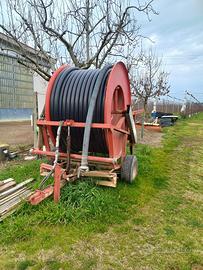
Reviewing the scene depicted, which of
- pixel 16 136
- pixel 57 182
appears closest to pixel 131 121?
pixel 57 182

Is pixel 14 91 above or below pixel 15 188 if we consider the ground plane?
above

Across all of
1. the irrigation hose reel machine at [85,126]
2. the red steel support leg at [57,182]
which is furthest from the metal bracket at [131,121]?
the red steel support leg at [57,182]

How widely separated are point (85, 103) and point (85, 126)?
516 mm

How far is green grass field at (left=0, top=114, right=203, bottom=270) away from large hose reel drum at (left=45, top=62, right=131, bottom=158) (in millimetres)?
704

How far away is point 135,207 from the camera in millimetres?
4258

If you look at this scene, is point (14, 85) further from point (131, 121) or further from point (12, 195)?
point (12, 195)

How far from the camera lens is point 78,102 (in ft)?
15.0

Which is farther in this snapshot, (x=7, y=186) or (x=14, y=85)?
(x=14, y=85)

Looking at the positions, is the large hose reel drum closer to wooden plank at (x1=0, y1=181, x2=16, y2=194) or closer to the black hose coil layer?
the black hose coil layer

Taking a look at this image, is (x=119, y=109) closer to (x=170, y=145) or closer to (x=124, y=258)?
(x=124, y=258)

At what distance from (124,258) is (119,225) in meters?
0.72

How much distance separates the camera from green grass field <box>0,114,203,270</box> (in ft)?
9.69

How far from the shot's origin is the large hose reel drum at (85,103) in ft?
14.6

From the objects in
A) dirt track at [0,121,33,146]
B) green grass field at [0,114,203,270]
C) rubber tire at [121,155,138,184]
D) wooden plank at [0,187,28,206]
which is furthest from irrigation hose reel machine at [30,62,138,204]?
dirt track at [0,121,33,146]
